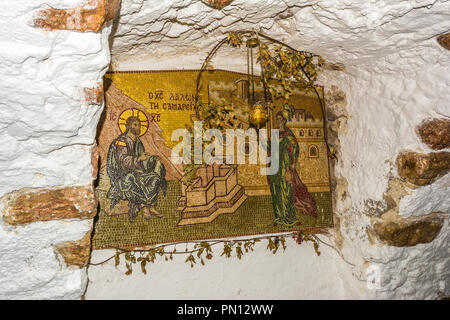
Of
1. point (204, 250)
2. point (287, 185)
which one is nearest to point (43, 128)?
point (204, 250)

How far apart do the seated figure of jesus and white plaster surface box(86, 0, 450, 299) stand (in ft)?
1.38

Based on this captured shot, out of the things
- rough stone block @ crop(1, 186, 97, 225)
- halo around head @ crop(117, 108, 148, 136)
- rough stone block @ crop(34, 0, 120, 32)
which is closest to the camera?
rough stone block @ crop(34, 0, 120, 32)

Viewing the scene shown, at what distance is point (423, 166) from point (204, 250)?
173cm

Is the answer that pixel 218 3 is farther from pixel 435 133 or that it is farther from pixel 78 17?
pixel 435 133

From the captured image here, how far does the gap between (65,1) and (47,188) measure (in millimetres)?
917

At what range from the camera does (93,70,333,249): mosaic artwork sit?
246cm

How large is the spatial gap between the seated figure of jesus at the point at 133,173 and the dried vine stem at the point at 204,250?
28 centimetres

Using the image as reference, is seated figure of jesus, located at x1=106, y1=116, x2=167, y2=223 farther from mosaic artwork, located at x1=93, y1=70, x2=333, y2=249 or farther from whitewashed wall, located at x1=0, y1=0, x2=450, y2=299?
whitewashed wall, located at x1=0, y1=0, x2=450, y2=299

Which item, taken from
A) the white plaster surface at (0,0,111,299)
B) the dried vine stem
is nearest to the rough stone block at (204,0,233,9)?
the white plaster surface at (0,0,111,299)

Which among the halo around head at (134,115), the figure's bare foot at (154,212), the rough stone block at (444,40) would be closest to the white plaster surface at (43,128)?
the figure's bare foot at (154,212)

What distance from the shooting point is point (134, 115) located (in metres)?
2.51

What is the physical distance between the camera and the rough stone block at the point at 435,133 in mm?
2375

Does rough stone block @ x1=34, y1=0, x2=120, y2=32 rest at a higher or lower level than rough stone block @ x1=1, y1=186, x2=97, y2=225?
higher

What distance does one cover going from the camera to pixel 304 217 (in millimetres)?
3043
